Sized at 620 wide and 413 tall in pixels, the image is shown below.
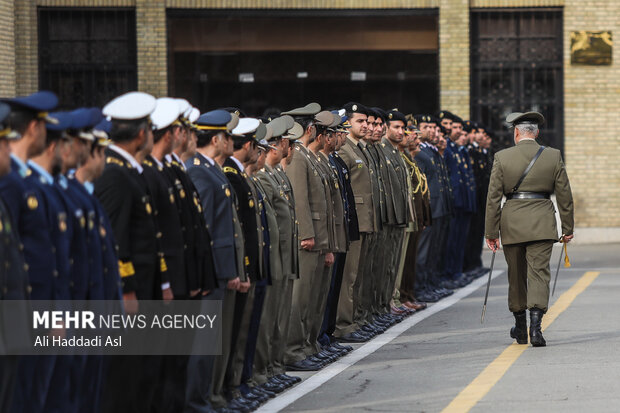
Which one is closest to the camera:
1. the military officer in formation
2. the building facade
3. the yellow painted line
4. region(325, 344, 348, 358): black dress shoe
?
the military officer in formation

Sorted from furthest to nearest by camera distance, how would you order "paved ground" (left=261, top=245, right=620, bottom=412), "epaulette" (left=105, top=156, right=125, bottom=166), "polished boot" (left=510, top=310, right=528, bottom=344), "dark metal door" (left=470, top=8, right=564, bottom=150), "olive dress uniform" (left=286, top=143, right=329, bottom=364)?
"dark metal door" (left=470, top=8, right=564, bottom=150) → "polished boot" (left=510, top=310, right=528, bottom=344) → "olive dress uniform" (left=286, top=143, right=329, bottom=364) → "paved ground" (left=261, top=245, right=620, bottom=412) → "epaulette" (left=105, top=156, right=125, bottom=166)

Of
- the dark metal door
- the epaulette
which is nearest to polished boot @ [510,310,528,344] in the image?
the epaulette

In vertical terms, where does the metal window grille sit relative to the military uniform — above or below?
above

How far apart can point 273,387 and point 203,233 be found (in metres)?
2.02

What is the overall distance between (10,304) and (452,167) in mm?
15141

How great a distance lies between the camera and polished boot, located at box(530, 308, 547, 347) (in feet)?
42.0

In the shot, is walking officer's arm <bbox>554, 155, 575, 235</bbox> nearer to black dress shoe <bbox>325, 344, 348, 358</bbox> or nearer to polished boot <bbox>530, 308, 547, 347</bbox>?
polished boot <bbox>530, 308, 547, 347</bbox>

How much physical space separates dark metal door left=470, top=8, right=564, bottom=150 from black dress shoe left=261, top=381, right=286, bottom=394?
17.6 metres

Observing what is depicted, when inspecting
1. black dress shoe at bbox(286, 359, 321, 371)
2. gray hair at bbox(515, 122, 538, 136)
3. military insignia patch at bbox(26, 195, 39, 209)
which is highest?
gray hair at bbox(515, 122, 538, 136)

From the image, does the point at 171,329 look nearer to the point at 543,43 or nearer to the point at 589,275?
the point at 589,275

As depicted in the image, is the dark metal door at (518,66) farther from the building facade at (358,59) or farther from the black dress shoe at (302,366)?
the black dress shoe at (302,366)

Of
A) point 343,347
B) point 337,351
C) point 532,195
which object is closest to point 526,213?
point 532,195

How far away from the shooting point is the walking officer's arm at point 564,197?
43.5 feet

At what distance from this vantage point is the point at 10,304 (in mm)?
6168
